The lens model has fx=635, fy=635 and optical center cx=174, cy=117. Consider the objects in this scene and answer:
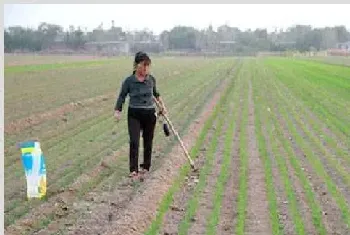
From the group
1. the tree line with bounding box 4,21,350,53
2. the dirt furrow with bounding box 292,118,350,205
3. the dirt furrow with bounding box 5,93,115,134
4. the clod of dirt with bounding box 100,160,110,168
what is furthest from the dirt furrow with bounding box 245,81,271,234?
the tree line with bounding box 4,21,350,53

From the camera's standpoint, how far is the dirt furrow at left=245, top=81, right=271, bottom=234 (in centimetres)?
694

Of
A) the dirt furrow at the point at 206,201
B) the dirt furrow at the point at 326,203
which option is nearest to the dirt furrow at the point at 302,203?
the dirt furrow at the point at 326,203

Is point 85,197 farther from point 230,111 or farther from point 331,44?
point 331,44

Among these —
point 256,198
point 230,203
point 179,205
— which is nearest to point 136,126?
point 179,205

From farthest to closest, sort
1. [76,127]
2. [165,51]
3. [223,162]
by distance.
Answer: [165,51] < [76,127] < [223,162]

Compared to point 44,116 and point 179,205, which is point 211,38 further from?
point 179,205

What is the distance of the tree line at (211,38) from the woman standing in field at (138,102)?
110 metres

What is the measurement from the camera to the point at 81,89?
29.6 meters

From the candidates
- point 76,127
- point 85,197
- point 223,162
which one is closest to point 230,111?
point 76,127

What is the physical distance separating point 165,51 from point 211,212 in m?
121

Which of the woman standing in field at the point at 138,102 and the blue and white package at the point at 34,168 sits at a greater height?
the woman standing in field at the point at 138,102

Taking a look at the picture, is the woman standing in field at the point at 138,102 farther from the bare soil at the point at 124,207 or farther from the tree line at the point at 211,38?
the tree line at the point at 211,38

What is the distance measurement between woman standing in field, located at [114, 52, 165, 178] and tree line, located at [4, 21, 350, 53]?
360 feet

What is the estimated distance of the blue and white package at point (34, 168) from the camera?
306 inches
